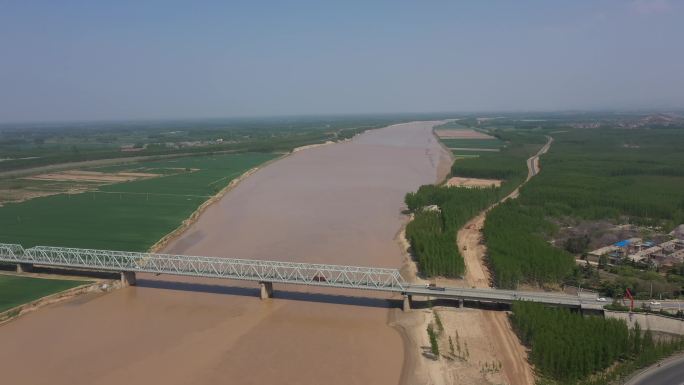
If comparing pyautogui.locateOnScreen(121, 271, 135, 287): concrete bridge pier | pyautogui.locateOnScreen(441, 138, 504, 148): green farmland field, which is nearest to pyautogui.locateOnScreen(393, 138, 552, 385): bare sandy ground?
pyautogui.locateOnScreen(121, 271, 135, 287): concrete bridge pier

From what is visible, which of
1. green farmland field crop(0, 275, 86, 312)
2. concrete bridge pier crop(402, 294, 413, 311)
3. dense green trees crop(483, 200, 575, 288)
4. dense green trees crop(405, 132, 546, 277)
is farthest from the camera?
Result: dense green trees crop(405, 132, 546, 277)

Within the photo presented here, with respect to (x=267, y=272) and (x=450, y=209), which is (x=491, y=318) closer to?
(x=267, y=272)

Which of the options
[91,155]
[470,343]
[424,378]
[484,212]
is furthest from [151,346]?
[91,155]

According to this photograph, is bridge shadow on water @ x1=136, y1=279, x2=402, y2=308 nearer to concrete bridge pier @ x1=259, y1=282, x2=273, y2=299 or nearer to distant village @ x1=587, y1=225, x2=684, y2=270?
concrete bridge pier @ x1=259, y1=282, x2=273, y2=299

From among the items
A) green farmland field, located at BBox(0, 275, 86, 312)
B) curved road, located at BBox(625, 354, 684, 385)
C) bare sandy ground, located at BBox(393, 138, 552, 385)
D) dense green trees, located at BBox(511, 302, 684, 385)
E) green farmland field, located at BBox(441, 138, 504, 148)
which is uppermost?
green farmland field, located at BBox(441, 138, 504, 148)

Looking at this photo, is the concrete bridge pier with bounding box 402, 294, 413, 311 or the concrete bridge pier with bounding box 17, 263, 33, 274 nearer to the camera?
the concrete bridge pier with bounding box 402, 294, 413, 311

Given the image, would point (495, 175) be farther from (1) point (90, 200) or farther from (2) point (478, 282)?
(1) point (90, 200)

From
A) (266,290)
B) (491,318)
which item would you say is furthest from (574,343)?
(266,290)
